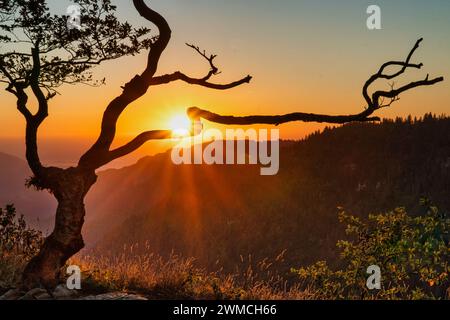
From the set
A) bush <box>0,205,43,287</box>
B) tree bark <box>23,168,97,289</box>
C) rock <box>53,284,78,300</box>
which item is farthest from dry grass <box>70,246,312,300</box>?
bush <box>0,205,43,287</box>

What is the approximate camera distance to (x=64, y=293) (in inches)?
381

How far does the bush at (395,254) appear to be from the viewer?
11969mm

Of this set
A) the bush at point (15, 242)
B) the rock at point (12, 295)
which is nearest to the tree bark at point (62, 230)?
the rock at point (12, 295)

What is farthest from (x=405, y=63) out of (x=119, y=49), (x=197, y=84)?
(x=119, y=49)

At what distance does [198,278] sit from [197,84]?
4.29 m

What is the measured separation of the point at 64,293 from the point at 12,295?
902 millimetres

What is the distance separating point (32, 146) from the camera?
1125 centimetres

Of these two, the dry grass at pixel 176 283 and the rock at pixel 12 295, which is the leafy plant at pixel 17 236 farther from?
the rock at pixel 12 295

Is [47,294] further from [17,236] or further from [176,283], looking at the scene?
[17,236]

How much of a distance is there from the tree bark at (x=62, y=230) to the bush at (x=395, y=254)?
17.2 feet

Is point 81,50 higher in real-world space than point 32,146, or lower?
higher

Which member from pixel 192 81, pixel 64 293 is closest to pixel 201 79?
pixel 192 81
